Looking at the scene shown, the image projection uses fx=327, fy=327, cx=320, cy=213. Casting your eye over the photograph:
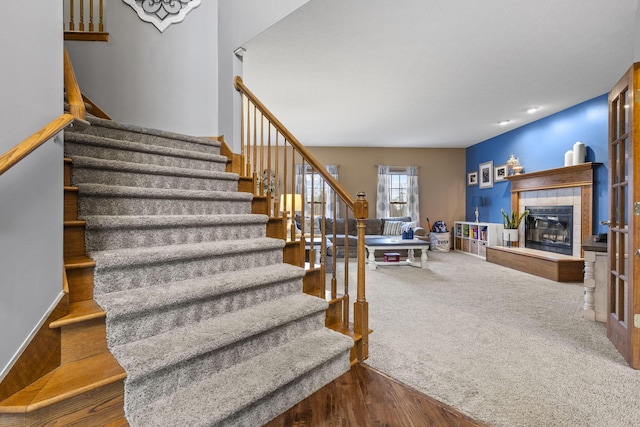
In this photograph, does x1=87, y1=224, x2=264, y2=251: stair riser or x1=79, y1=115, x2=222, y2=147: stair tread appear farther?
x1=79, y1=115, x2=222, y2=147: stair tread

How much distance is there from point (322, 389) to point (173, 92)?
3.36 meters

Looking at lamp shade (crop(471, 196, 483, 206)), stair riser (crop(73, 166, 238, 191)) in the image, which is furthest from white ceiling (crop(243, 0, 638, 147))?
lamp shade (crop(471, 196, 483, 206))

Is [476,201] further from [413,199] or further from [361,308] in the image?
[361,308]

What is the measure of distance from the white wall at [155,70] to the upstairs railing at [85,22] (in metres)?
0.08

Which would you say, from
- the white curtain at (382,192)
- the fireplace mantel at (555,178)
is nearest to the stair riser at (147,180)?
the fireplace mantel at (555,178)

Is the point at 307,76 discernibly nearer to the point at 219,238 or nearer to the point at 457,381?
the point at 219,238

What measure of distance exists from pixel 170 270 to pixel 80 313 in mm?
481

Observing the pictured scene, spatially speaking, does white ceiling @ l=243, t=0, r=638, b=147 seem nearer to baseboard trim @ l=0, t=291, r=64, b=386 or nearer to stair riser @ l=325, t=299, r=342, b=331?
stair riser @ l=325, t=299, r=342, b=331

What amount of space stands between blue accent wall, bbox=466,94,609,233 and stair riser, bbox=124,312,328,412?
4798 mm

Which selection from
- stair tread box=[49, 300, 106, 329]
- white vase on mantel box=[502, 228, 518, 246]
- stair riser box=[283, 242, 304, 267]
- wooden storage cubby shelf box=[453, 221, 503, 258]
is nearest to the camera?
stair tread box=[49, 300, 106, 329]

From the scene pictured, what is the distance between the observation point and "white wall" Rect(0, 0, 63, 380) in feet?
3.55

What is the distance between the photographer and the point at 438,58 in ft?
11.4

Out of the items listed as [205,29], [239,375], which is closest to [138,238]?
[239,375]

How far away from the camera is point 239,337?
160 cm
